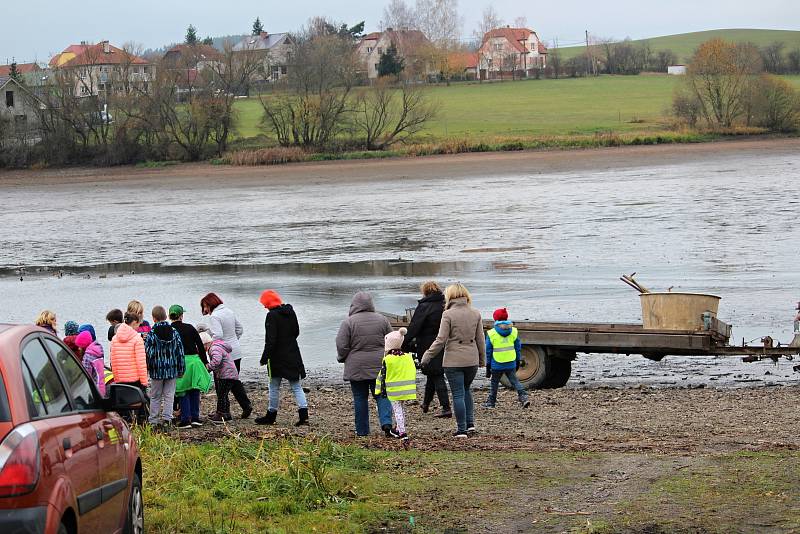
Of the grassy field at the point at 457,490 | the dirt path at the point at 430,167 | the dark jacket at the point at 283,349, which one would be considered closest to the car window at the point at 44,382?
the grassy field at the point at 457,490

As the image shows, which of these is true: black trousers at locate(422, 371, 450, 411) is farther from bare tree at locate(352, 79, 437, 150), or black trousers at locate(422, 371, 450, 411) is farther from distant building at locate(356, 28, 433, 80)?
distant building at locate(356, 28, 433, 80)

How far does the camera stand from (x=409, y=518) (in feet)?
25.1

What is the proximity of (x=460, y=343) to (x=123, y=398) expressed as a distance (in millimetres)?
5694

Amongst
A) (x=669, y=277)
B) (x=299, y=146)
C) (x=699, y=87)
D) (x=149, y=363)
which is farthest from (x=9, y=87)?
(x=149, y=363)

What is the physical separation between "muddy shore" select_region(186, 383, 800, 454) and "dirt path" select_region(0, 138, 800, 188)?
52150mm

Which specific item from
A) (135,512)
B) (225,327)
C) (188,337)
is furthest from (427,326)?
(135,512)

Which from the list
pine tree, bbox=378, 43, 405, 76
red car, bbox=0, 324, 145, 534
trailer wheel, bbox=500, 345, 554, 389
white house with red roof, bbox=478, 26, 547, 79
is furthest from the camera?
white house with red roof, bbox=478, 26, 547, 79

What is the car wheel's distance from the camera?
6.60 meters

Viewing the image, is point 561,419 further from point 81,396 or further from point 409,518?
point 81,396

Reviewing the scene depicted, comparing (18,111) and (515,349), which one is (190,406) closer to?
(515,349)

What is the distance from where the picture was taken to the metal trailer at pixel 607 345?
15008 millimetres

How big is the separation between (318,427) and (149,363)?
1.90m

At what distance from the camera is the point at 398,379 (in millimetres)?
11445

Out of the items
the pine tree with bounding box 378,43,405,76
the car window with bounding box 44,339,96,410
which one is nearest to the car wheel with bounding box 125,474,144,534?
the car window with bounding box 44,339,96,410
